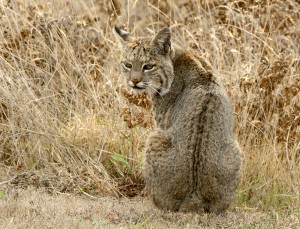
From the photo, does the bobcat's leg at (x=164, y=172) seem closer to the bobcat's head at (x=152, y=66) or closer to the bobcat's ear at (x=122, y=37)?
the bobcat's head at (x=152, y=66)

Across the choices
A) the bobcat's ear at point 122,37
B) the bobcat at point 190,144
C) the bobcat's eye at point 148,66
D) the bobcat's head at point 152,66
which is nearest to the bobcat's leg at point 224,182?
the bobcat at point 190,144

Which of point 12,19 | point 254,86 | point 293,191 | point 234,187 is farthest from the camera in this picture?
point 12,19

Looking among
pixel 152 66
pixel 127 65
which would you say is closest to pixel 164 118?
pixel 152 66

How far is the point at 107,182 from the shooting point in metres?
7.32

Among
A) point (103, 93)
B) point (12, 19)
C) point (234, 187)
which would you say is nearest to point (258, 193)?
point (234, 187)

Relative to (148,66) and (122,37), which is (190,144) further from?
(122,37)

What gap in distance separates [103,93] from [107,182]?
1.38m

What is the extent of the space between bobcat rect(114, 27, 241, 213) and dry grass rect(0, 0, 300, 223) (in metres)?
0.60

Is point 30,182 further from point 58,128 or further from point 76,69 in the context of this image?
point 76,69

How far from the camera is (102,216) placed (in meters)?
6.27

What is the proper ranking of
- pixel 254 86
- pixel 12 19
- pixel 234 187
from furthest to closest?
pixel 12 19 → pixel 254 86 → pixel 234 187

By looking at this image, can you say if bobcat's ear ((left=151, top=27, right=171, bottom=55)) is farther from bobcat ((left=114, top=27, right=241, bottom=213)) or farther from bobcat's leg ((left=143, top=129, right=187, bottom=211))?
bobcat's leg ((left=143, top=129, right=187, bottom=211))

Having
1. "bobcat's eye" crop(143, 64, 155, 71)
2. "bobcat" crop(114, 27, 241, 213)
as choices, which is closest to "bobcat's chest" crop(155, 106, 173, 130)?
"bobcat" crop(114, 27, 241, 213)

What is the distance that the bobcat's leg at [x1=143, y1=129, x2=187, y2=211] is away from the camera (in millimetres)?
6266
